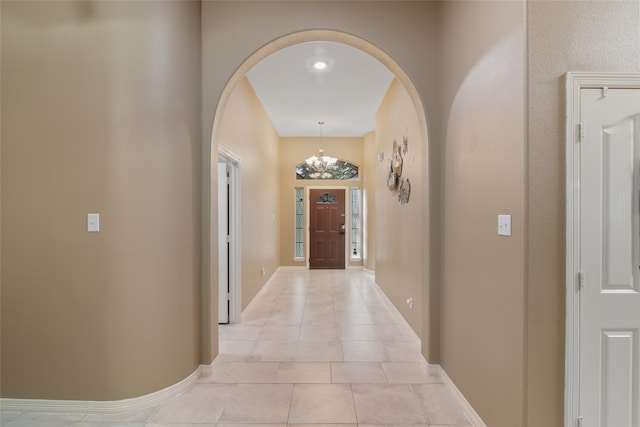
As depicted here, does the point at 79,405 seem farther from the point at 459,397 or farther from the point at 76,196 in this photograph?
the point at 459,397

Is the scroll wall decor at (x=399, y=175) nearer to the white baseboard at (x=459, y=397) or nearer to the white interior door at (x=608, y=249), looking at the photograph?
the white baseboard at (x=459, y=397)

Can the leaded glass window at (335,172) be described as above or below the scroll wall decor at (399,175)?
above

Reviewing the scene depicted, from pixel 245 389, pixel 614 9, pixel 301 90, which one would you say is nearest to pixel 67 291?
pixel 245 389

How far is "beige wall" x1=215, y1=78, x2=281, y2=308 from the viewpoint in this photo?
3992 millimetres

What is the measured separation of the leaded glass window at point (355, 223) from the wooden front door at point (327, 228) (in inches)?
8.9

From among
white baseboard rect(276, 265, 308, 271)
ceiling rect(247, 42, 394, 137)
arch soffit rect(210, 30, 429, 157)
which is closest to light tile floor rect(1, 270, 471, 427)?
arch soffit rect(210, 30, 429, 157)

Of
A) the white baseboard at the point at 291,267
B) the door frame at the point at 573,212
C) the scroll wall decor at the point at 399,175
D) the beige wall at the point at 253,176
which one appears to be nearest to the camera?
the door frame at the point at 573,212

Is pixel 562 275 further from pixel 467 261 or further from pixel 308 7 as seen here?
pixel 308 7

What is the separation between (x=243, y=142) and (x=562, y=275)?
Result: 373cm

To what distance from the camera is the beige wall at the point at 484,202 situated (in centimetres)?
166

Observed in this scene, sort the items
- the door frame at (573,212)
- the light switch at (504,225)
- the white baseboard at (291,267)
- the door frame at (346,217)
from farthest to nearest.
A: the door frame at (346,217) < the white baseboard at (291,267) < the light switch at (504,225) < the door frame at (573,212)

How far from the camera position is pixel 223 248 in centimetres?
391

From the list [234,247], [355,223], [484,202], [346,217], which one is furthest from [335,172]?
[484,202]

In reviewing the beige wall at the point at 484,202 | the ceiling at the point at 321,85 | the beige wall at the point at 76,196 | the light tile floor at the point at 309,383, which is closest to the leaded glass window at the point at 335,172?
the ceiling at the point at 321,85
